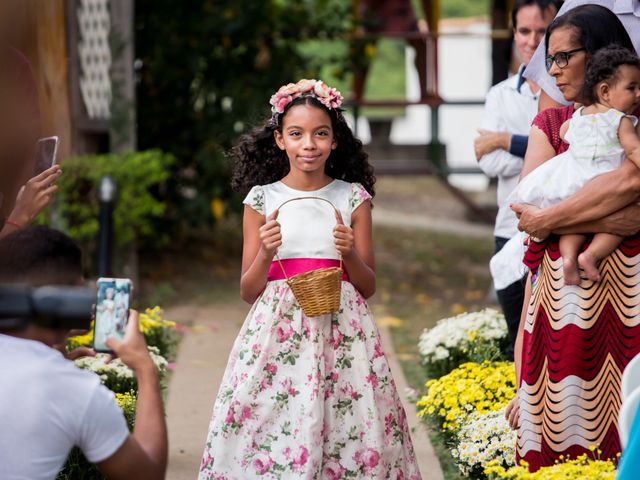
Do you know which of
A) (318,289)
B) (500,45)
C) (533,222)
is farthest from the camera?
(500,45)

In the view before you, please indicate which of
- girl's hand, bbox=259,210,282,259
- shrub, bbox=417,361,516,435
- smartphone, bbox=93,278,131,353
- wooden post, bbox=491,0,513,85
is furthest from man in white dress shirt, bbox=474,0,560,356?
wooden post, bbox=491,0,513,85

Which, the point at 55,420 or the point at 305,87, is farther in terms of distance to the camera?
the point at 305,87

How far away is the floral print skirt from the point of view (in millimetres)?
4148

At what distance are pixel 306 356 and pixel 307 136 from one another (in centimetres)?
77

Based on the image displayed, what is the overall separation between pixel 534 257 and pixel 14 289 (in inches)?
69.3

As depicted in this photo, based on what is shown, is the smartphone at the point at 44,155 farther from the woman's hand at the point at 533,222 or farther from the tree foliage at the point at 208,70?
the tree foliage at the point at 208,70

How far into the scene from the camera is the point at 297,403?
13.6 ft

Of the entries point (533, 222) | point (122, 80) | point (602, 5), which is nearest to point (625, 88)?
point (533, 222)

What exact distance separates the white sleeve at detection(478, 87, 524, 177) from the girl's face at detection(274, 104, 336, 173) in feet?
4.06

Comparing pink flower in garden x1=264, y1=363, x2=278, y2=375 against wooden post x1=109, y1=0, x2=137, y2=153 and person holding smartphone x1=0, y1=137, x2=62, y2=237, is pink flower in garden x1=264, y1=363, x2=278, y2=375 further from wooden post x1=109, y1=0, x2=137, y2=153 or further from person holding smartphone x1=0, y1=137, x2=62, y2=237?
wooden post x1=109, y1=0, x2=137, y2=153

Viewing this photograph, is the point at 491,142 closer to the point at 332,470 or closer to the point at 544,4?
the point at 544,4

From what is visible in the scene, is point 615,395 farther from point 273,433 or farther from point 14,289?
point 14,289

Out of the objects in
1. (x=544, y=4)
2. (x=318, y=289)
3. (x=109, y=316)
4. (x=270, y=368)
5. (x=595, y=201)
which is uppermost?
(x=544, y=4)

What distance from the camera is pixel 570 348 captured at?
363 cm
